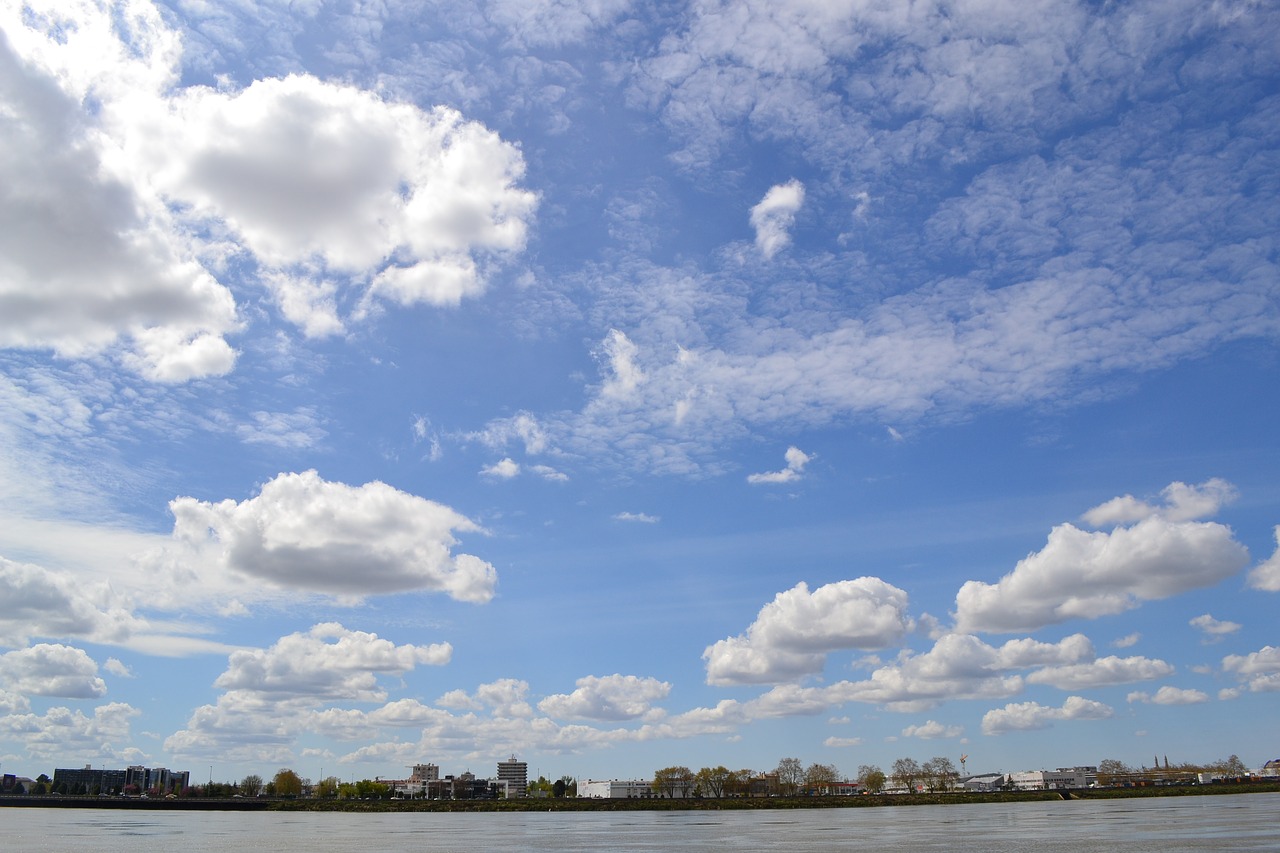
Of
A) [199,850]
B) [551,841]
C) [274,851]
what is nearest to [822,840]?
[551,841]

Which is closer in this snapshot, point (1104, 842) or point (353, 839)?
point (1104, 842)

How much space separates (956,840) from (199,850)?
67715mm

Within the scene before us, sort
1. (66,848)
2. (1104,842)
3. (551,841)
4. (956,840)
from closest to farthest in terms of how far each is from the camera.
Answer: (1104,842) → (66,848) → (956,840) → (551,841)

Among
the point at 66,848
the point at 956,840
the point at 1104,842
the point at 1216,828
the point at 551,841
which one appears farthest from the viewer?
the point at 551,841

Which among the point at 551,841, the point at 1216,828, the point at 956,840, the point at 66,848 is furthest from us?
the point at 551,841

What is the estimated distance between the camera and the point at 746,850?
80.1 meters

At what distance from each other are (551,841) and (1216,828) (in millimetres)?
65521

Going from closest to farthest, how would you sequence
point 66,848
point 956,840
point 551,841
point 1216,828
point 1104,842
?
point 1104,842 → point 66,848 → point 956,840 → point 1216,828 → point 551,841

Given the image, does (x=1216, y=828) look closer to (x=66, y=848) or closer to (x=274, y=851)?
(x=274, y=851)

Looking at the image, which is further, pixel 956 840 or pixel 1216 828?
pixel 1216 828

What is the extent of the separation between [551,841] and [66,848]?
1731 inches

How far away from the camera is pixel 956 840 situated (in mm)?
86688

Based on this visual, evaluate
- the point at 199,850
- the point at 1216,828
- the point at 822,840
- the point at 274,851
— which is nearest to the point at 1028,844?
the point at 822,840

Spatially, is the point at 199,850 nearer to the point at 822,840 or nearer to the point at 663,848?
the point at 663,848
